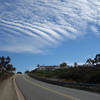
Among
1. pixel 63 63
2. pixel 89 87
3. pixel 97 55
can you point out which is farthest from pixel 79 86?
pixel 63 63

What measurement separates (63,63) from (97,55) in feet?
220

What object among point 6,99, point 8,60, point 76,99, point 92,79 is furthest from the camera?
point 8,60

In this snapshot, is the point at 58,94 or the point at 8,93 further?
the point at 8,93

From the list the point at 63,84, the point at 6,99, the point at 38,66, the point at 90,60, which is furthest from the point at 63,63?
the point at 6,99

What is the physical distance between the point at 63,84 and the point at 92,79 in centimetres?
1259

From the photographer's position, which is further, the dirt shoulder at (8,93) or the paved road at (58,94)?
the dirt shoulder at (8,93)

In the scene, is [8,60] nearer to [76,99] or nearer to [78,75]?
[78,75]

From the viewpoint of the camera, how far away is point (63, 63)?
167250mm

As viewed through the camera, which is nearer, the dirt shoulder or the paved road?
the paved road

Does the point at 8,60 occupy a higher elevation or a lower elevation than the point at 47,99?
higher

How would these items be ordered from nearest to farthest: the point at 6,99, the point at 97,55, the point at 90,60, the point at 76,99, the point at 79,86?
the point at 76,99 < the point at 6,99 < the point at 79,86 < the point at 97,55 < the point at 90,60

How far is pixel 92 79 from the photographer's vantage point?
38.9m

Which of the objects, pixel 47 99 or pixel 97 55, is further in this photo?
pixel 97 55

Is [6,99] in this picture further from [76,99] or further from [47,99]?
[76,99]
